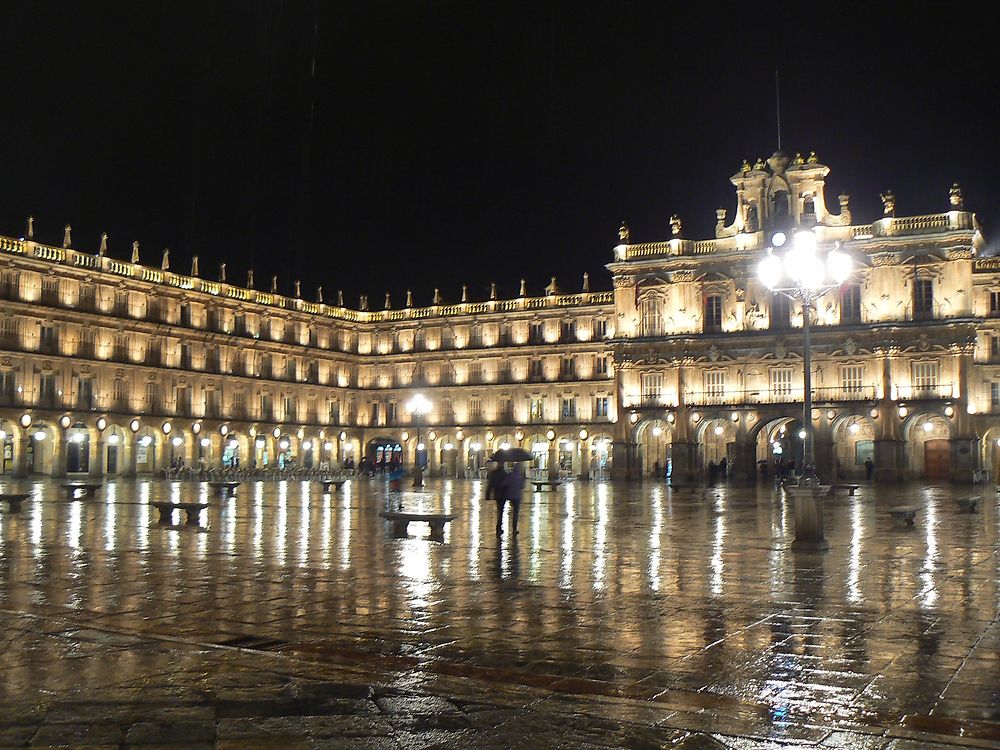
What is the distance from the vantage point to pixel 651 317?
61.8 m

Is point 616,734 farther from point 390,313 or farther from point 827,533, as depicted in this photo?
point 390,313

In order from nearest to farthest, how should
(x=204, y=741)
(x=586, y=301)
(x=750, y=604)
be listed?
(x=204, y=741)
(x=750, y=604)
(x=586, y=301)

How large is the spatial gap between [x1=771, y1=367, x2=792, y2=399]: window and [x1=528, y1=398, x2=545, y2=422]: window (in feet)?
68.5

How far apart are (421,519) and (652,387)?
147ft

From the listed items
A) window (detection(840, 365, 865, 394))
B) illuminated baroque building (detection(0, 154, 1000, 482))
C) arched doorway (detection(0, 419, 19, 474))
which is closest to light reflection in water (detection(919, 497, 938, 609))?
illuminated baroque building (detection(0, 154, 1000, 482))

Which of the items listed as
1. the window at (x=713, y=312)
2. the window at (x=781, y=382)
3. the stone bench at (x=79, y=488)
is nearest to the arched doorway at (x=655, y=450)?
the window at (x=713, y=312)

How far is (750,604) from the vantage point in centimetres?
1077

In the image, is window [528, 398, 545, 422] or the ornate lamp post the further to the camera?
window [528, 398, 545, 422]

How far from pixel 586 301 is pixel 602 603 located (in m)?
64.2

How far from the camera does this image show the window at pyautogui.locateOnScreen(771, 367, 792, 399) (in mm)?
58219

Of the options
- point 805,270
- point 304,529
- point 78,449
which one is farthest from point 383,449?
point 805,270

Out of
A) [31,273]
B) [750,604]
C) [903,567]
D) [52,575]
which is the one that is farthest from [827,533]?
[31,273]

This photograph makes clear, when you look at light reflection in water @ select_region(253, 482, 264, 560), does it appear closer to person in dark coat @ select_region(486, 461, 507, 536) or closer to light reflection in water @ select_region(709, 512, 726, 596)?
person in dark coat @ select_region(486, 461, 507, 536)

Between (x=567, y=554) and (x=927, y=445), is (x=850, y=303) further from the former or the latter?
(x=567, y=554)
